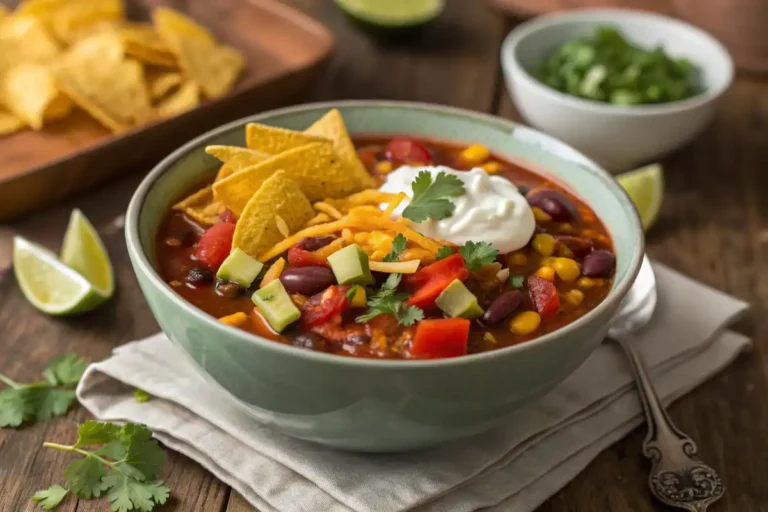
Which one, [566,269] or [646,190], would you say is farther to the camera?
[646,190]

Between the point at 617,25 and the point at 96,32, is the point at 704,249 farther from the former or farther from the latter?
the point at 96,32

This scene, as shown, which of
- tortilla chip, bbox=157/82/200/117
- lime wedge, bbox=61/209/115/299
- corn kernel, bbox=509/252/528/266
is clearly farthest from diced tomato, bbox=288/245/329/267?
tortilla chip, bbox=157/82/200/117

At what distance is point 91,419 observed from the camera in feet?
8.45

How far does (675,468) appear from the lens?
2406mm

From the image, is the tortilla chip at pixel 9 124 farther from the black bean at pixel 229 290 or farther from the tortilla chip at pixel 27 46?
the black bean at pixel 229 290

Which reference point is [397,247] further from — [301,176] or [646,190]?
[646,190]

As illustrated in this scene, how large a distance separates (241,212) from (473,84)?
2.19m

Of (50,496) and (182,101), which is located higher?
(50,496)

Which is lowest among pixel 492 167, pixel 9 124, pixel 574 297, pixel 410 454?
pixel 9 124

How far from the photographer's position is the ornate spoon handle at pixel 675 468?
2.34m

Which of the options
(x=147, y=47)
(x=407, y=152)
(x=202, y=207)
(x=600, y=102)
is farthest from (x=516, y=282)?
(x=147, y=47)

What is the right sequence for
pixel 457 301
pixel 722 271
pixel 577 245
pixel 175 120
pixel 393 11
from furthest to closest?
pixel 393 11, pixel 175 120, pixel 722 271, pixel 577 245, pixel 457 301

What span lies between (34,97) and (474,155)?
1831 millimetres

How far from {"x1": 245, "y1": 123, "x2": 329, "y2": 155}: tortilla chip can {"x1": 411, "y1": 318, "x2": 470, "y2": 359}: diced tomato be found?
76 cm
